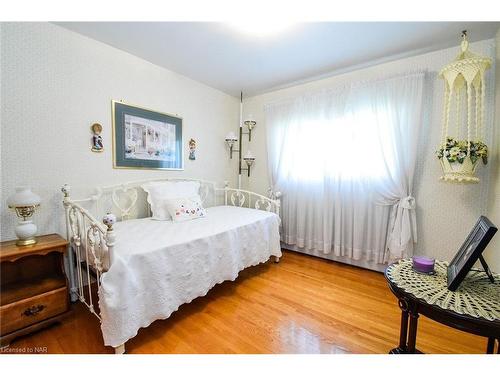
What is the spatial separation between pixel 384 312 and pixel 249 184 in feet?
7.57

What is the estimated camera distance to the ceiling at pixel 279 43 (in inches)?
67.4

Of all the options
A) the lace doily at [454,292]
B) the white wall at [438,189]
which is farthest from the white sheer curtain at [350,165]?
the lace doily at [454,292]

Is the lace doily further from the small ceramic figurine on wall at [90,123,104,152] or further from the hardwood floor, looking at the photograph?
the small ceramic figurine on wall at [90,123,104,152]

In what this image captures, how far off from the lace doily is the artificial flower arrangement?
955 millimetres

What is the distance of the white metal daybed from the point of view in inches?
46.5

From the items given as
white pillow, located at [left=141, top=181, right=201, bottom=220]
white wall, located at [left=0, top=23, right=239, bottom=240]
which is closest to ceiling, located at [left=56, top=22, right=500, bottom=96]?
white wall, located at [left=0, top=23, right=239, bottom=240]

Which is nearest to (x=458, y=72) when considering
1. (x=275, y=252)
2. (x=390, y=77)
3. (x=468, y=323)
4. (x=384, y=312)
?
(x=390, y=77)

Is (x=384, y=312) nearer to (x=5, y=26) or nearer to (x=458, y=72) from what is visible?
(x=458, y=72)

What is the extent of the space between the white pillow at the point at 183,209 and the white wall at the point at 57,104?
20.1 inches

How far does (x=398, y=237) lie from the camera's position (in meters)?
2.12

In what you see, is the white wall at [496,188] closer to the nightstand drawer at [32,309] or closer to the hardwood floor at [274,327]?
the hardwood floor at [274,327]

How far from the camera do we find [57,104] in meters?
1.70

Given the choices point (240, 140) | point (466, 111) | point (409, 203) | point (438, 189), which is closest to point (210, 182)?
point (240, 140)
